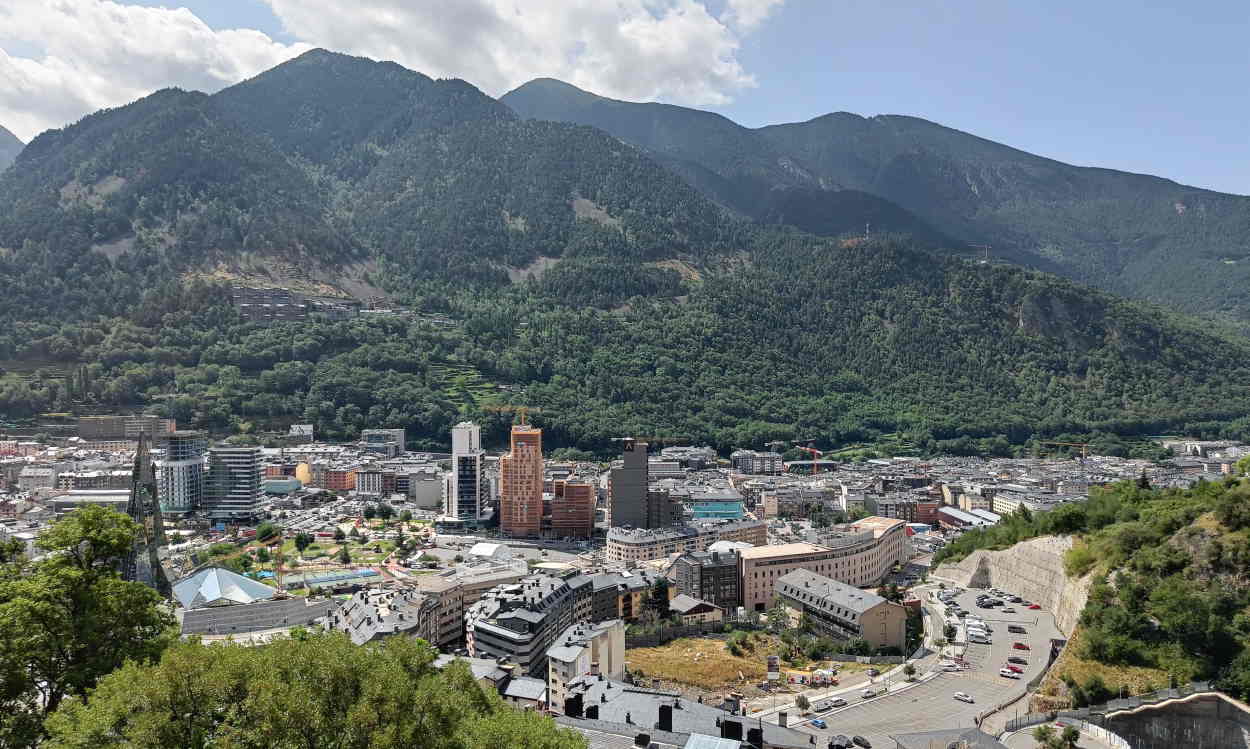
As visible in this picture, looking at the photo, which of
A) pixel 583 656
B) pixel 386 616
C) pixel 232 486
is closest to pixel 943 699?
pixel 583 656

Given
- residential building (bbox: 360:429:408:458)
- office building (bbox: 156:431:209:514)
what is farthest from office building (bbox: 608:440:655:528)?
residential building (bbox: 360:429:408:458)

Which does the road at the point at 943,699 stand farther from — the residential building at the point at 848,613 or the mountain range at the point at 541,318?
the mountain range at the point at 541,318

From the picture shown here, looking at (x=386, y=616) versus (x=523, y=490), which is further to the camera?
(x=523, y=490)

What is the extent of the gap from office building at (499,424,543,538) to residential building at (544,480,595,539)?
1415mm

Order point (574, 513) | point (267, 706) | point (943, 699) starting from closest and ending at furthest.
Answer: point (267, 706)
point (943, 699)
point (574, 513)

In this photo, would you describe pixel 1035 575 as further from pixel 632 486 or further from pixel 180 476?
pixel 180 476

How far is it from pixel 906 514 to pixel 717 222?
116770mm

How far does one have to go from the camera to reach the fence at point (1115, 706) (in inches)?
1017

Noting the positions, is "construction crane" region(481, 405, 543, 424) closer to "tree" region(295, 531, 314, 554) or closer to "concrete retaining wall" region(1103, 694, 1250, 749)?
"tree" region(295, 531, 314, 554)

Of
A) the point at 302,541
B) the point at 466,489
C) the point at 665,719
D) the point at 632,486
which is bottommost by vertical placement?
the point at 302,541

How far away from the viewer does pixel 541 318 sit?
443 ft

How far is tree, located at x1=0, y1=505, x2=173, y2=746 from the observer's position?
1512cm

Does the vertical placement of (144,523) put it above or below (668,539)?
above

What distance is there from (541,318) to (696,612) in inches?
3709
